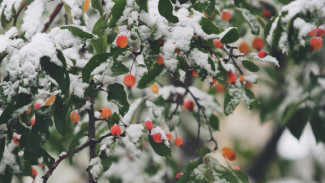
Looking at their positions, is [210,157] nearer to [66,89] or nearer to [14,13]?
[66,89]

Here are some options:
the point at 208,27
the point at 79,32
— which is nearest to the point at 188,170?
the point at 208,27

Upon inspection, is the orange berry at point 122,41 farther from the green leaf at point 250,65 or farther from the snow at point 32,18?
the green leaf at point 250,65

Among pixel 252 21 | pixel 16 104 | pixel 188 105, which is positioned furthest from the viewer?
pixel 188 105

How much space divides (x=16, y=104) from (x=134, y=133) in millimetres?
389

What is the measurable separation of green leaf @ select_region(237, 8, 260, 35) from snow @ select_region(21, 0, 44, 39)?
844 millimetres

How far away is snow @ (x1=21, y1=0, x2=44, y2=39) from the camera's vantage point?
1277 millimetres

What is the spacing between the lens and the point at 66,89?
3.73 feet

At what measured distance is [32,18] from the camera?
132 cm

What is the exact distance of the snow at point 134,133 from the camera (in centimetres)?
121

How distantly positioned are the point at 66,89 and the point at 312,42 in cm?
102

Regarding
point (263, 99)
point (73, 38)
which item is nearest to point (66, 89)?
point (73, 38)

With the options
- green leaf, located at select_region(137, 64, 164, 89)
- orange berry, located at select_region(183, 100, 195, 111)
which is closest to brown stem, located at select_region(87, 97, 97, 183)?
green leaf, located at select_region(137, 64, 164, 89)

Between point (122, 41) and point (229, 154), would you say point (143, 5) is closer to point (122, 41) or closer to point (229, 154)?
point (122, 41)

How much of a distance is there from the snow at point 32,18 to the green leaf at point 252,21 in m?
0.84
